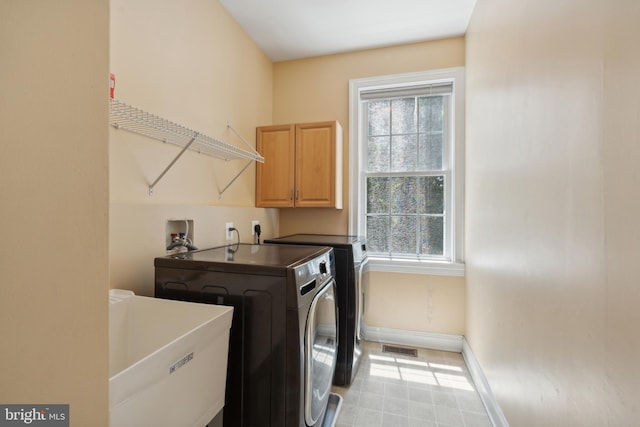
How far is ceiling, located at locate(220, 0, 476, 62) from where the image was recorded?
2117 mm

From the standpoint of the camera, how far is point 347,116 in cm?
275

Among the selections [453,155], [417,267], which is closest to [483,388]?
[417,267]

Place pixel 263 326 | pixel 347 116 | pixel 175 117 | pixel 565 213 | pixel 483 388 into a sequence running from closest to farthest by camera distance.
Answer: pixel 565 213, pixel 263 326, pixel 175 117, pixel 483 388, pixel 347 116

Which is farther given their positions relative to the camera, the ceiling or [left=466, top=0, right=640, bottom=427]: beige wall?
the ceiling

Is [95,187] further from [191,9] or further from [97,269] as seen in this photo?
[191,9]

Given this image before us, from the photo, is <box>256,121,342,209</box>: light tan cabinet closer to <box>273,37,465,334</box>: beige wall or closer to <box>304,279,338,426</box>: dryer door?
<box>273,37,465,334</box>: beige wall

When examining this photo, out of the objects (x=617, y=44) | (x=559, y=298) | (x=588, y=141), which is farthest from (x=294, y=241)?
(x=617, y=44)

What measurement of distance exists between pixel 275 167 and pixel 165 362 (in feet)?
6.47

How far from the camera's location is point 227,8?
2.14 m

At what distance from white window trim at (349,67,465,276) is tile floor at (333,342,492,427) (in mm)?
750

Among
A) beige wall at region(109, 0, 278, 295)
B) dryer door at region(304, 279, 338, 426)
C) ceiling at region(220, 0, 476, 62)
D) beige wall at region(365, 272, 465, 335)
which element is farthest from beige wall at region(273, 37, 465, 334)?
dryer door at region(304, 279, 338, 426)

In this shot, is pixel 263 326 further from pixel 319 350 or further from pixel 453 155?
pixel 453 155

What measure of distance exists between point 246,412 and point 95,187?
114 cm

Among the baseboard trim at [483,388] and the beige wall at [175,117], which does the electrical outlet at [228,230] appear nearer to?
the beige wall at [175,117]
